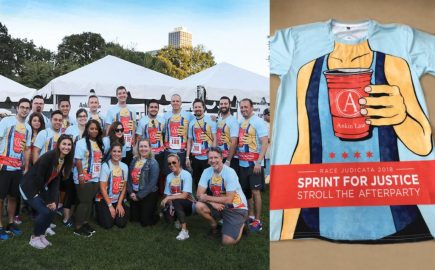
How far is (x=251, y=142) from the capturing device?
15.0ft

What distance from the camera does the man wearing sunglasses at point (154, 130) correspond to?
5.07 m

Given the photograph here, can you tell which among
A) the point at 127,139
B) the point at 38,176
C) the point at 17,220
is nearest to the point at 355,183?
the point at 38,176

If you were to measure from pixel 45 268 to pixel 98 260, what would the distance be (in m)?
0.42

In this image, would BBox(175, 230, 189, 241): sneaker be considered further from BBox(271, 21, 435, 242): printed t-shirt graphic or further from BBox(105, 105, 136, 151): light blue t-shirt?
BBox(271, 21, 435, 242): printed t-shirt graphic

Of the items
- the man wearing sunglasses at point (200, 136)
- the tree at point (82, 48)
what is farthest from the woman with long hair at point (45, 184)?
the tree at point (82, 48)

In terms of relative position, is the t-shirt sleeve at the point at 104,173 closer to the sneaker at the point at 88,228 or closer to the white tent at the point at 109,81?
→ the sneaker at the point at 88,228

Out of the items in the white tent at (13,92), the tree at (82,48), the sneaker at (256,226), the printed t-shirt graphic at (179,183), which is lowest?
the sneaker at (256,226)

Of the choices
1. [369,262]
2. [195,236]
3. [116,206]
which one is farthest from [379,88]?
[116,206]

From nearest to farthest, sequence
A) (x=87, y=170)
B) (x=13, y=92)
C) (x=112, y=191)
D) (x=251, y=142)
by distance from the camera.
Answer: (x=87, y=170) < (x=251, y=142) < (x=112, y=191) < (x=13, y=92)

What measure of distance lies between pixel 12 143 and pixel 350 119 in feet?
10.5

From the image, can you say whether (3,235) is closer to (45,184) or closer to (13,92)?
(45,184)

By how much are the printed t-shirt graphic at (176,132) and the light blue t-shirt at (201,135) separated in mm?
88

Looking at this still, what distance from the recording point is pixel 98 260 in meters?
3.59

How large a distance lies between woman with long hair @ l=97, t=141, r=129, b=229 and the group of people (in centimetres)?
1
